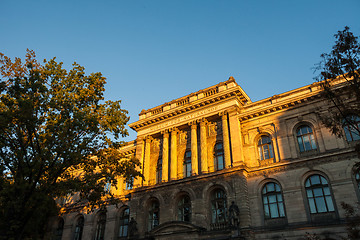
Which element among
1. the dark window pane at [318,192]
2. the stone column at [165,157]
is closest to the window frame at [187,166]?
the stone column at [165,157]

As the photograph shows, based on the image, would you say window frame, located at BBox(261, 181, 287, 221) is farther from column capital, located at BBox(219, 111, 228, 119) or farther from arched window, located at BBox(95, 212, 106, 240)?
arched window, located at BBox(95, 212, 106, 240)

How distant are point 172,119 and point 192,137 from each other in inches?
135

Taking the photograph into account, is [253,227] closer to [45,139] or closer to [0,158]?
[45,139]

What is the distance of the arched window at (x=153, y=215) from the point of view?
86.3 ft

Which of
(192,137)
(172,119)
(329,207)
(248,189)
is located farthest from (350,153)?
(172,119)

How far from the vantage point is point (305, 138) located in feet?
75.8

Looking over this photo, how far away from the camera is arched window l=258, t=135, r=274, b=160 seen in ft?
79.1

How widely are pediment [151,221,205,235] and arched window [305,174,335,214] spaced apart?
8.02 metres

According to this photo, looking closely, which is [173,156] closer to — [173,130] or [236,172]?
[173,130]

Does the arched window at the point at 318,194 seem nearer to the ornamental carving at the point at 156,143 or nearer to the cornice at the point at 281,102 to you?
the cornice at the point at 281,102

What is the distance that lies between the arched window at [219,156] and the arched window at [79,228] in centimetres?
1663

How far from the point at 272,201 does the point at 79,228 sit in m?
20.9

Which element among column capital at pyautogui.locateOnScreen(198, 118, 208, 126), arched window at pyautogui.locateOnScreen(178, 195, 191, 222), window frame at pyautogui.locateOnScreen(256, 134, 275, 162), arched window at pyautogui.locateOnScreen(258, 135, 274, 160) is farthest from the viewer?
column capital at pyautogui.locateOnScreen(198, 118, 208, 126)

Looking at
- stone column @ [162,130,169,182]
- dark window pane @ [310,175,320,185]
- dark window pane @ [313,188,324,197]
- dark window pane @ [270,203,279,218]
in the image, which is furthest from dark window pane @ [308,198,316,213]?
stone column @ [162,130,169,182]
